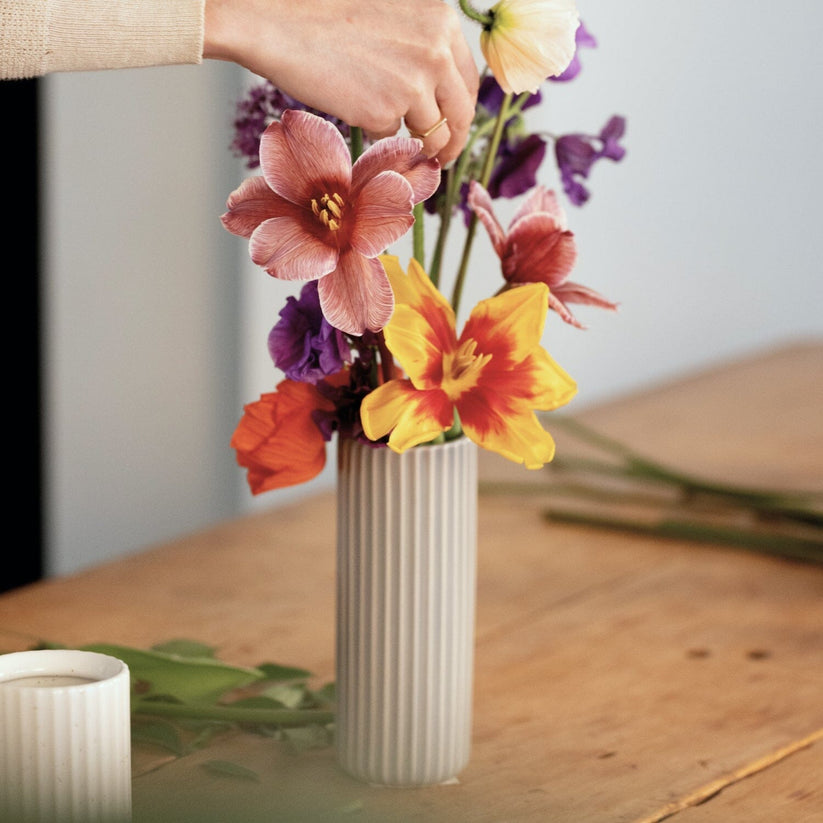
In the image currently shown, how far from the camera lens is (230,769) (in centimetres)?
78

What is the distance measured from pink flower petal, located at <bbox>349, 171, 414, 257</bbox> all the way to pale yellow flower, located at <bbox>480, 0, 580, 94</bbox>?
88 mm

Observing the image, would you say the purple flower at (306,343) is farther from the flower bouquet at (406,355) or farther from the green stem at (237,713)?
the green stem at (237,713)

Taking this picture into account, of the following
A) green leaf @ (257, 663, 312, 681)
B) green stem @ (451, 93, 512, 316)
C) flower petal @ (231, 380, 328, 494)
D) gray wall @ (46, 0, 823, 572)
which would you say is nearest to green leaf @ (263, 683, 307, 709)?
green leaf @ (257, 663, 312, 681)

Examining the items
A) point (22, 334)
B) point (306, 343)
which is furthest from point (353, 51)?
point (22, 334)

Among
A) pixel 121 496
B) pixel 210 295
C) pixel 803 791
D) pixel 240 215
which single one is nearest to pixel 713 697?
pixel 803 791

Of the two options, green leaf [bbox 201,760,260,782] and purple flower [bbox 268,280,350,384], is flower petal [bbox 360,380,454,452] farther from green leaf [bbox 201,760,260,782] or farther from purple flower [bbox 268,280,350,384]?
green leaf [bbox 201,760,260,782]

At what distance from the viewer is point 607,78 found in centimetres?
220

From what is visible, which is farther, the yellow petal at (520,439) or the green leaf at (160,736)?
the green leaf at (160,736)

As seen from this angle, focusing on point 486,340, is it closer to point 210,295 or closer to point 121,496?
point 210,295

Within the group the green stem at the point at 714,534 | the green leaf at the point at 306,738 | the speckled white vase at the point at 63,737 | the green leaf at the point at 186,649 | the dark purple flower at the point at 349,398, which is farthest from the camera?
the green stem at the point at 714,534

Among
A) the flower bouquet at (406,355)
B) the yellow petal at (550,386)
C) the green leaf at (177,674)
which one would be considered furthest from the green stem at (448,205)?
the green leaf at (177,674)

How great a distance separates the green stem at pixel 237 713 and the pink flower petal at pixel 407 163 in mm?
363

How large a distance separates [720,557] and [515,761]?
52 cm

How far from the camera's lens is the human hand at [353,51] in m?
0.66
